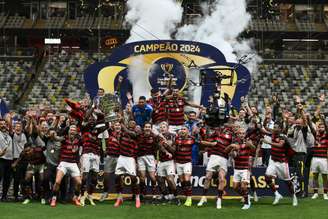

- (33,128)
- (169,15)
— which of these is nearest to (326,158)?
(33,128)

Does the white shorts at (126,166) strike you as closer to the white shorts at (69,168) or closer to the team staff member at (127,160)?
the team staff member at (127,160)

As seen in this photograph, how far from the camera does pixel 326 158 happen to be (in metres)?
16.8

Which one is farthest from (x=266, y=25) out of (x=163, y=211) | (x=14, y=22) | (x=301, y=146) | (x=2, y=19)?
(x=163, y=211)

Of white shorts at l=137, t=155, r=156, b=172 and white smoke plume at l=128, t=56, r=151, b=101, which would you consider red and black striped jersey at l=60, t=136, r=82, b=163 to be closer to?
white shorts at l=137, t=155, r=156, b=172

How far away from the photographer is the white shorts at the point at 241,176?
1506 cm

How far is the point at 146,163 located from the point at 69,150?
1.84 metres

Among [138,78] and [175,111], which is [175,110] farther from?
[138,78]

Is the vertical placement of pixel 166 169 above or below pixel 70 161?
below

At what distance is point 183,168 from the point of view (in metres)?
15.6

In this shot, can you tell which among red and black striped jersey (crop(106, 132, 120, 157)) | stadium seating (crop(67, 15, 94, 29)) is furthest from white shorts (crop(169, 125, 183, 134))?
stadium seating (crop(67, 15, 94, 29))

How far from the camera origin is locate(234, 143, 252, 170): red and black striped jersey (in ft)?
49.7

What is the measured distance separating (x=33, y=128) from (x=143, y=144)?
2735 millimetres

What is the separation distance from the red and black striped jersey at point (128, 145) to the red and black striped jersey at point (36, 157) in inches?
77.7

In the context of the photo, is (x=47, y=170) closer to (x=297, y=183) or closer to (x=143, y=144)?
(x=143, y=144)
